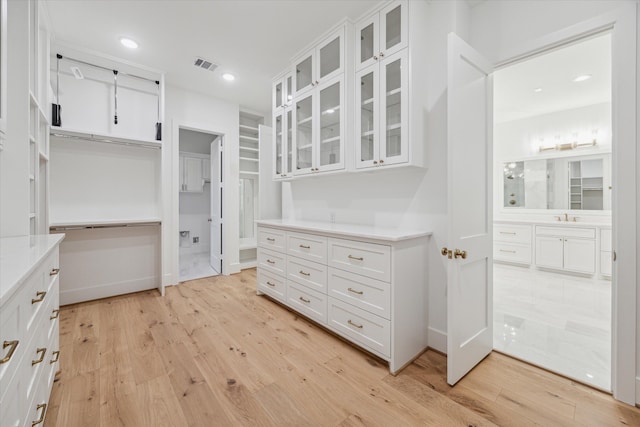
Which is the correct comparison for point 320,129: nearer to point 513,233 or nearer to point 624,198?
point 624,198

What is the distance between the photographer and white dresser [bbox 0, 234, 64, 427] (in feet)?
2.54

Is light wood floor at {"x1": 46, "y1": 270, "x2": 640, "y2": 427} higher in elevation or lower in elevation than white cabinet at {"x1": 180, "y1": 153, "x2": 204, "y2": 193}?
lower

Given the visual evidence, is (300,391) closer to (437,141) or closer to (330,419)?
(330,419)

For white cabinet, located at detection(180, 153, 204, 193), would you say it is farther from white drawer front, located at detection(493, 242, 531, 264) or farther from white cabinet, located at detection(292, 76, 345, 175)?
white drawer front, located at detection(493, 242, 531, 264)

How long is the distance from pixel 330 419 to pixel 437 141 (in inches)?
82.1

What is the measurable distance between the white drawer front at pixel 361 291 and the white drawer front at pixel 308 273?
110 mm

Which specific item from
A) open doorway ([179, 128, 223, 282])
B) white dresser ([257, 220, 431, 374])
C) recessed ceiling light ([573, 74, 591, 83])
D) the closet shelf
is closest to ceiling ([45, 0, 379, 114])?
the closet shelf

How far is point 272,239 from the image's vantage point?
3168mm

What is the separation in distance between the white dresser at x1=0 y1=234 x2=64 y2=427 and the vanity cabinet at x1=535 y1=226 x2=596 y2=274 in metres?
6.02

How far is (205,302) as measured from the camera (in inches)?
128

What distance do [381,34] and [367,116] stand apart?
660 millimetres

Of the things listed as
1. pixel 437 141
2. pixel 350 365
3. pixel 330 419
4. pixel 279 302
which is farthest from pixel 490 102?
pixel 279 302

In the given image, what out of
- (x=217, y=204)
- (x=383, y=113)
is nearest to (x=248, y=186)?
(x=217, y=204)

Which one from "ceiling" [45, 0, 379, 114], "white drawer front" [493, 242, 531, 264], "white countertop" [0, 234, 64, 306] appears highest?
"ceiling" [45, 0, 379, 114]
